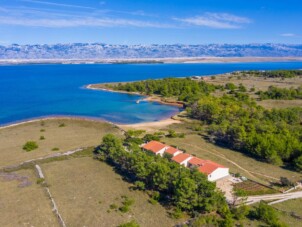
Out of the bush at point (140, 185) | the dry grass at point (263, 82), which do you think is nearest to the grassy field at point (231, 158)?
the bush at point (140, 185)

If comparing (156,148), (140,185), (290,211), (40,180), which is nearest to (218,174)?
(290,211)

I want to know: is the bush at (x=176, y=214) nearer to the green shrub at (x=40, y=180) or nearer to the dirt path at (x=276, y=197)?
the dirt path at (x=276, y=197)

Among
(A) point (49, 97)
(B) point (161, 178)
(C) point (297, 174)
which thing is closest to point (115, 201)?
(B) point (161, 178)

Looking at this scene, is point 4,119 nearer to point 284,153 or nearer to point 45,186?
point 45,186

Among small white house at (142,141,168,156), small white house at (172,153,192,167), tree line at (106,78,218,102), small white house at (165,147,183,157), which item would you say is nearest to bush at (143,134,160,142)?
small white house at (142,141,168,156)

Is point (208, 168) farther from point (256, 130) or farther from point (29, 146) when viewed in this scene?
point (29, 146)

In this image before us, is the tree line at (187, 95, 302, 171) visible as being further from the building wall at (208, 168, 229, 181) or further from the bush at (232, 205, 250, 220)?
the bush at (232, 205, 250, 220)

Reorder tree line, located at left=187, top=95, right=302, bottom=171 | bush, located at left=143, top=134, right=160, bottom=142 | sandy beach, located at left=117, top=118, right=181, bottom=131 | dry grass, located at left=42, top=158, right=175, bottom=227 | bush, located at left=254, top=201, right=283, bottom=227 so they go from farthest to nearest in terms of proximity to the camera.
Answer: sandy beach, located at left=117, top=118, right=181, bottom=131 → bush, located at left=143, top=134, right=160, bottom=142 → tree line, located at left=187, top=95, right=302, bottom=171 → dry grass, located at left=42, top=158, right=175, bottom=227 → bush, located at left=254, top=201, right=283, bottom=227
